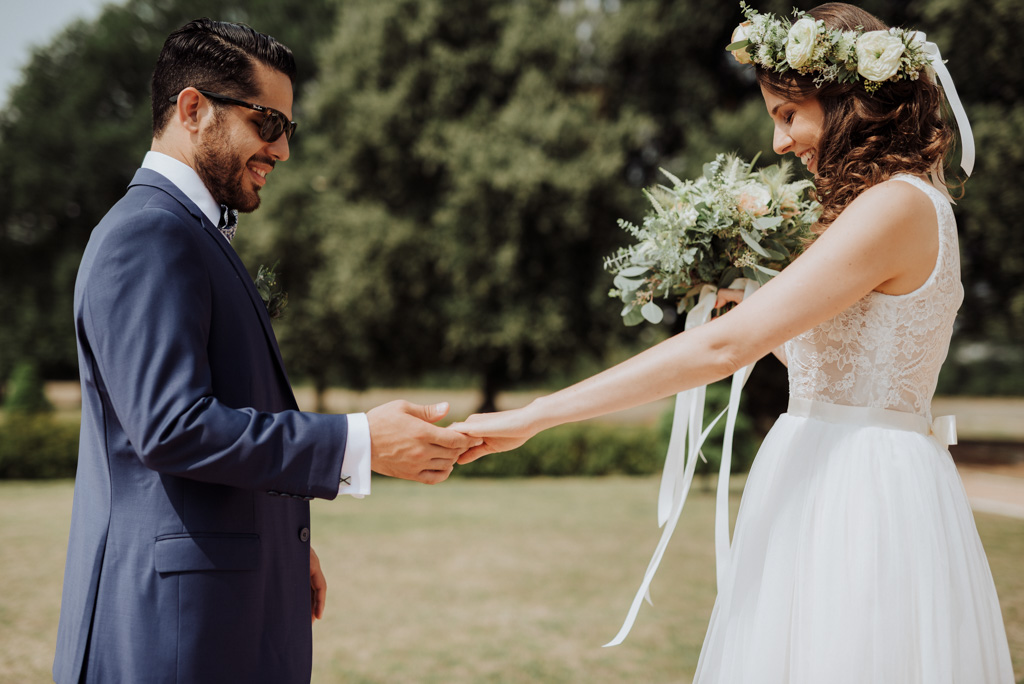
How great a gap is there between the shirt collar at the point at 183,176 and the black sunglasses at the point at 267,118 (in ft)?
0.61

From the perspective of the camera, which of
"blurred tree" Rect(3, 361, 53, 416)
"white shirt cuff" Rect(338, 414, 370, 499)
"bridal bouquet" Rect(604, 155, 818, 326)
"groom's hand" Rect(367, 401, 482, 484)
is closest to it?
"white shirt cuff" Rect(338, 414, 370, 499)

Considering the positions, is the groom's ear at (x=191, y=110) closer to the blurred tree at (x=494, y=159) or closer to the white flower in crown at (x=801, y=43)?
the white flower in crown at (x=801, y=43)

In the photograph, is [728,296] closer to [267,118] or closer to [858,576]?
[858,576]

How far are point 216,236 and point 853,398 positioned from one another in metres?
1.96

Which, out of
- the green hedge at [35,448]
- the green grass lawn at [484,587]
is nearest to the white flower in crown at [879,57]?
the green grass lawn at [484,587]

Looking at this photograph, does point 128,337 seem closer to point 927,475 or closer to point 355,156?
point 927,475

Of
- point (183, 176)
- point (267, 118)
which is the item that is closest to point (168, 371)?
point (183, 176)

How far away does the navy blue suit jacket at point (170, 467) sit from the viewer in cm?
183

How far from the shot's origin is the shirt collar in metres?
2.14

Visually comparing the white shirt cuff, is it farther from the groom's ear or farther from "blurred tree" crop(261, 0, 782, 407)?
"blurred tree" crop(261, 0, 782, 407)

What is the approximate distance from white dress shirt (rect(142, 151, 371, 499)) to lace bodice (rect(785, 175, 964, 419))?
1415 millimetres

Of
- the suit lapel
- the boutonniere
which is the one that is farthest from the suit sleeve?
the boutonniere

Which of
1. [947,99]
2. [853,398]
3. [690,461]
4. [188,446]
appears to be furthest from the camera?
[690,461]

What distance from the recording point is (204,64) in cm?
218
